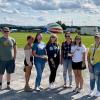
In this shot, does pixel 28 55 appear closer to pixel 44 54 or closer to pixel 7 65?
pixel 44 54

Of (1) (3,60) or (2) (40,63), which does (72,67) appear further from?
(1) (3,60)

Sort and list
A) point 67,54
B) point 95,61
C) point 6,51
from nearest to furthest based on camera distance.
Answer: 1. point 95,61
2. point 6,51
3. point 67,54

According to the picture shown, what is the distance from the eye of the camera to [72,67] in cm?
1223

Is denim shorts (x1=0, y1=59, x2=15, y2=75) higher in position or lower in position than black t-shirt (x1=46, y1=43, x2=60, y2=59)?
lower

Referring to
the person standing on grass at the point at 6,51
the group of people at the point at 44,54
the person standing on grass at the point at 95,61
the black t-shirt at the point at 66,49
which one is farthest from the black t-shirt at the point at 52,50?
the person standing on grass at the point at 95,61

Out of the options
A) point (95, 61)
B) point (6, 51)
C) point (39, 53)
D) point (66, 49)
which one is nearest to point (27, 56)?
point (39, 53)

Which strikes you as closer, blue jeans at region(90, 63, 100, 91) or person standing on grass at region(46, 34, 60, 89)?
blue jeans at region(90, 63, 100, 91)

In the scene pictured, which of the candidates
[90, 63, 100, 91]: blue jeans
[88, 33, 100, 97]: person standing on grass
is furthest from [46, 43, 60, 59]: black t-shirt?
[90, 63, 100, 91]: blue jeans

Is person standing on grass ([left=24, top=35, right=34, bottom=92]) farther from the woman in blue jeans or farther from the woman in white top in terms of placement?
the woman in white top

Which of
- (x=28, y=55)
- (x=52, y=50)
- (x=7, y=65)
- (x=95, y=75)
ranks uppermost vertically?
(x=52, y=50)

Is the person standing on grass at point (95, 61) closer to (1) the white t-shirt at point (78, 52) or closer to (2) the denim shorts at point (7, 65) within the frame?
(1) the white t-shirt at point (78, 52)

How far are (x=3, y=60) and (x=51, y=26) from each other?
6632 mm

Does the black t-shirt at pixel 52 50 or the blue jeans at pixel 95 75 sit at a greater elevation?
the black t-shirt at pixel 52 50

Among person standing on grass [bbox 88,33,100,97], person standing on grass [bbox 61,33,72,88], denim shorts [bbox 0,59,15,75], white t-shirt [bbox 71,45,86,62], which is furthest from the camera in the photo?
person standing on grass [bbox 61,33,72,88]
